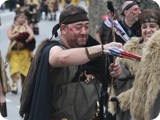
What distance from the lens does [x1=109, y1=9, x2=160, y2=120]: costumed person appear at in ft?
13.5

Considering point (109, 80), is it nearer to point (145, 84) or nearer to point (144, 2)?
point (145, 84)

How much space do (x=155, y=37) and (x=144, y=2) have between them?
14.9 ft

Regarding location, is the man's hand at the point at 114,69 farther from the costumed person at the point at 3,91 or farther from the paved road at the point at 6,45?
the costumed person at the point at 3,91

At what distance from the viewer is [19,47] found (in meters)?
11.4

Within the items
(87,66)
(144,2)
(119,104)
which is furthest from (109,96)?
(144,2)

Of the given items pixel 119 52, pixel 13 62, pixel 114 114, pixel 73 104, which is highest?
pixel 119 52

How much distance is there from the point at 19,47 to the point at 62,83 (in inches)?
284

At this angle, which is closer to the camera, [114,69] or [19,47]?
[114,69]

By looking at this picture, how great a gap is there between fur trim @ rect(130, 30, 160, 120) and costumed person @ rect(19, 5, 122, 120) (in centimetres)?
32

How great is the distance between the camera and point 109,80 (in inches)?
189

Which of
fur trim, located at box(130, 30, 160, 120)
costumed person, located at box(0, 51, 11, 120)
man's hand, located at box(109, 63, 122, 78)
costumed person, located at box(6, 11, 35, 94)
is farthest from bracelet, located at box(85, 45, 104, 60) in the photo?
costumed person, located at box(6, 11, 35, 94)

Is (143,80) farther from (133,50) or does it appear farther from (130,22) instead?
(130,22)

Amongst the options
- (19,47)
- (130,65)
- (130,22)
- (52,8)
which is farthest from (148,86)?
(52,8)

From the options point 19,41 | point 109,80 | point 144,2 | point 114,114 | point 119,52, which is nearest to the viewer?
point 119,52
